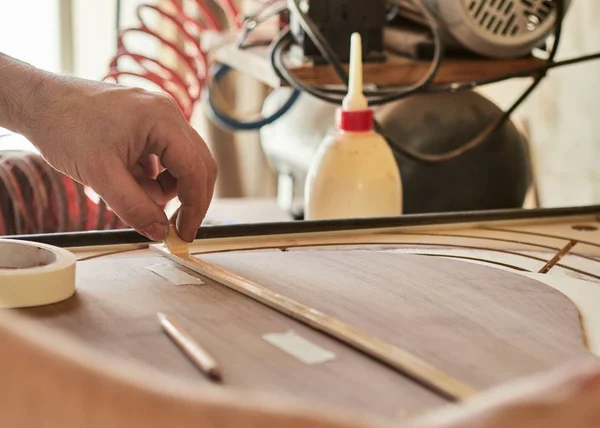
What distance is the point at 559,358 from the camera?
1.33 ft

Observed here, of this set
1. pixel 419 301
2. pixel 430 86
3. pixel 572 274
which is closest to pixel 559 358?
pixel 419 301

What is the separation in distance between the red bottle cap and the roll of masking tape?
1.16 ft

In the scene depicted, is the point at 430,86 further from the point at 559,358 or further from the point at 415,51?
the point at 559,358

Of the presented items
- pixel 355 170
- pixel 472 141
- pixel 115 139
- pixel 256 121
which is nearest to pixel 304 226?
pixel 355 170

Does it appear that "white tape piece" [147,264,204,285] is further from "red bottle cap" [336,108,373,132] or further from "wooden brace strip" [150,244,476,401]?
"red bottle cap" [336,108,373,132]

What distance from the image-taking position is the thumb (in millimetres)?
563

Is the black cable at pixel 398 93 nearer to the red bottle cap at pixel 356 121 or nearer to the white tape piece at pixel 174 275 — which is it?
the red bottle cap at pixel 356 121

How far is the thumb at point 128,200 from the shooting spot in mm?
563

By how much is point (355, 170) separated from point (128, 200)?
26 centimetres

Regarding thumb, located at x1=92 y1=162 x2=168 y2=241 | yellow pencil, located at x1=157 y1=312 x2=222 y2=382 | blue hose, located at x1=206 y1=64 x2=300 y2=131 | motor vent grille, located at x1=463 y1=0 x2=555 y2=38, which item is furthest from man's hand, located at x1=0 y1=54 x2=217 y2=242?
blue hose, located at x1=206 y1=64 x2=300 y2=131

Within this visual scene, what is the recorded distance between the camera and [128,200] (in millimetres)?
567

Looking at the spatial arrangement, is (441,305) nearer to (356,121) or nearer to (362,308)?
(362,308)

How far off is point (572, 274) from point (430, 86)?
0.41 meters

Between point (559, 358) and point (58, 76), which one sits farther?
point (58, 76)
